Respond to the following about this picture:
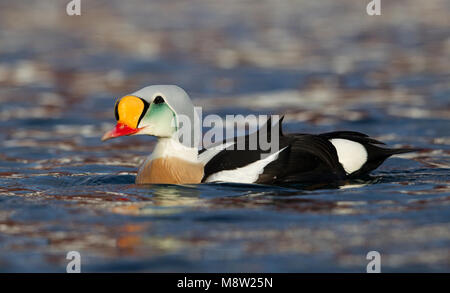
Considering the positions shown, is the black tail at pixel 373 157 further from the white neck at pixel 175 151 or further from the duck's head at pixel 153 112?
the duck's head at pixel 153 112

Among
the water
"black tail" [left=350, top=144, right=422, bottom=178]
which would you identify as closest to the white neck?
the water

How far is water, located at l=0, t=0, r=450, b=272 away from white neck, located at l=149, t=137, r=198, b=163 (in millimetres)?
278

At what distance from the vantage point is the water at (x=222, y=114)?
18.2ft

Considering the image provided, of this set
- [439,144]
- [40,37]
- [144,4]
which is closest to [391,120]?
[439,144]

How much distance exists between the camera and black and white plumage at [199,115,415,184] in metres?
6.79

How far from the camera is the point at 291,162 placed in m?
6.88

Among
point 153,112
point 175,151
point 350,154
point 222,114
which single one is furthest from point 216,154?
point 222,114

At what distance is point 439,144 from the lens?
928 centimetres

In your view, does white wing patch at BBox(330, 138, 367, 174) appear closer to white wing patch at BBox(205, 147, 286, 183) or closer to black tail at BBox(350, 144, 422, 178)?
black tail at BBox(350, 144, 422, 178)

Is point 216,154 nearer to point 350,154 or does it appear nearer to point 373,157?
point 350,154

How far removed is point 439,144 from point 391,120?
133cm

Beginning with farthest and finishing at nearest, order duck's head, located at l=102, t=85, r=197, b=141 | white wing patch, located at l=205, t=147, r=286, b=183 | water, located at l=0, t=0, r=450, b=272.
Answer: duck's head, located at l=102, t=85, r=197, b=141
white wing patch, located at l=205, t=147, r=286, b=183
water, located at l=0, t=0, r=450, b=272

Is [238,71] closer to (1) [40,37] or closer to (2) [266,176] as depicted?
(1) [40,37]

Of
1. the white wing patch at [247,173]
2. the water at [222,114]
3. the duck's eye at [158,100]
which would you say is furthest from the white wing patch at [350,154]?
the duck's eye at [158,100]
